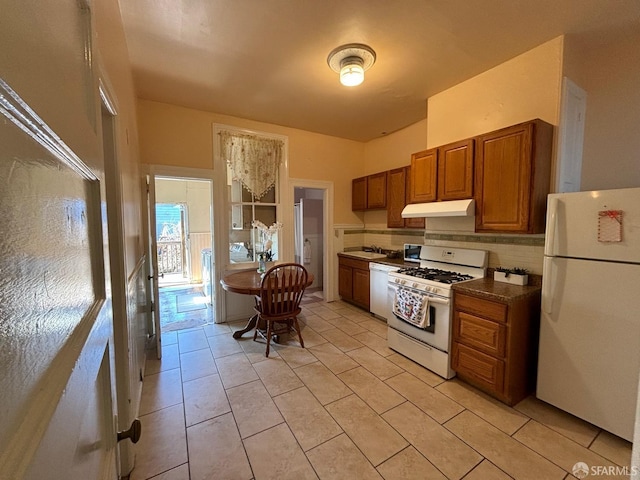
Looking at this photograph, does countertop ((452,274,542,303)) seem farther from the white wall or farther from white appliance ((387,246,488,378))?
the white wall

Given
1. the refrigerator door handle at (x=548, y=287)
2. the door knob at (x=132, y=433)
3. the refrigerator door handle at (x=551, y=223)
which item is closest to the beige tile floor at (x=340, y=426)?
the refrigerator door handle at (x=548, y=287)

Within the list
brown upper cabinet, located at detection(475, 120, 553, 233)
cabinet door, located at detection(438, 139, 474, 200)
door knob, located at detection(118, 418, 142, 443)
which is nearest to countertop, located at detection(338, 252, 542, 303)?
brown upper cabinet, located at detection(475, 120, 553, 233)

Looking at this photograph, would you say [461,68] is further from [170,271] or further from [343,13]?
[170,271]

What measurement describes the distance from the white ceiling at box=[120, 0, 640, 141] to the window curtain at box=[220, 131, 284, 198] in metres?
0.55

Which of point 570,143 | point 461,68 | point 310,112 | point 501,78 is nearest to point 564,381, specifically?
point 570,143

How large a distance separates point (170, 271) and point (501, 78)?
668 centimetres

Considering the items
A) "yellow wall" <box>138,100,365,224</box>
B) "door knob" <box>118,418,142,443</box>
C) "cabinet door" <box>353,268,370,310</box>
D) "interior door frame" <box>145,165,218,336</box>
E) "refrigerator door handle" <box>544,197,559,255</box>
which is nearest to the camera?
"door knob" <box>118,418,142,443</box>

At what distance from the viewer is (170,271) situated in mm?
6211

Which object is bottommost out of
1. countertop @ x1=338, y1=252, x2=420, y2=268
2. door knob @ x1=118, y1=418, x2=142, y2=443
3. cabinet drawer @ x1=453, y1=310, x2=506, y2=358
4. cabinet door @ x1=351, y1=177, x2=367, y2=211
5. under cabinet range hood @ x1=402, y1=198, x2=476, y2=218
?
cabinet drawer @ x1=453, y1=310, x2=506, y2=358

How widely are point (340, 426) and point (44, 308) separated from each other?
2039 mm

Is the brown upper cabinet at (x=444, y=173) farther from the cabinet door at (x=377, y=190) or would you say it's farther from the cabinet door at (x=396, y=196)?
the cabinet door at (x=377, y=190)

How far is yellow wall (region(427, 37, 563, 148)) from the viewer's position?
2174 millimetres

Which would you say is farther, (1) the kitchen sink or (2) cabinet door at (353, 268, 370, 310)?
(1) the kitchen sink

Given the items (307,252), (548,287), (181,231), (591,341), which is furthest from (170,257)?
(591,341)
